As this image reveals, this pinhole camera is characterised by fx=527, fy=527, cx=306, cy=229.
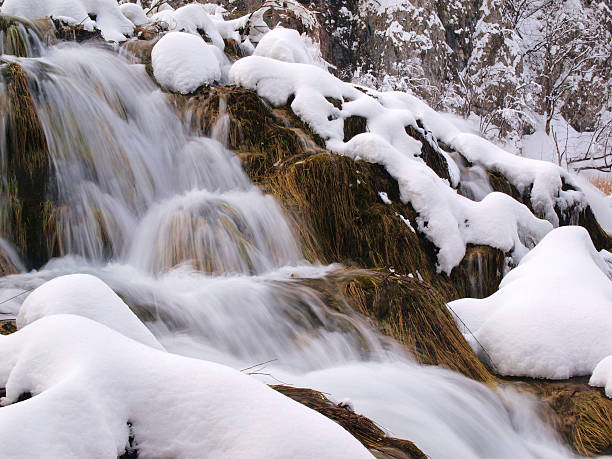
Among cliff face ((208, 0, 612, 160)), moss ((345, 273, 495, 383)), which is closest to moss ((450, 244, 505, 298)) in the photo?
moss ((345, 273, 495, 383))

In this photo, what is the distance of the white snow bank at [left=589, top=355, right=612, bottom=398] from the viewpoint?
251 centimetres

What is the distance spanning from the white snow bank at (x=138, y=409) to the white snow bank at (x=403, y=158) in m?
3.34

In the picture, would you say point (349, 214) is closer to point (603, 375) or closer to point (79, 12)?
point (603, 375)

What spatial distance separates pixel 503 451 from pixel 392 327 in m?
0.78

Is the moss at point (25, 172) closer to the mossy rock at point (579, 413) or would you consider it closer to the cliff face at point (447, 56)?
the mossy rock at point (579, 413)

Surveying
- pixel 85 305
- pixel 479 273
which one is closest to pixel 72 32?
pixel 479 273

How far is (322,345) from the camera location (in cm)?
269

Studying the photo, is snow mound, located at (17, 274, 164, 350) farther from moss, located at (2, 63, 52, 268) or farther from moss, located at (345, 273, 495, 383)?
moss, located at (2, 63, 52, 268)

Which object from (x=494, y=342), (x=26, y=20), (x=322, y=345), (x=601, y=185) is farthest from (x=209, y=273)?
(x=601, y=185)

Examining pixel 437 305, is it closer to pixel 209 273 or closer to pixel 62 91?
pixel 209 273

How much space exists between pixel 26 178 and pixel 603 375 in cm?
363

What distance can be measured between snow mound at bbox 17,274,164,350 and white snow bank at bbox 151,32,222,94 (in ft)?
12.1

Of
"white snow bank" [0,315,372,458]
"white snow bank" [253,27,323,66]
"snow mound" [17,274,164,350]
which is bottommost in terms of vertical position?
"snow mound" [17,274,164,350]

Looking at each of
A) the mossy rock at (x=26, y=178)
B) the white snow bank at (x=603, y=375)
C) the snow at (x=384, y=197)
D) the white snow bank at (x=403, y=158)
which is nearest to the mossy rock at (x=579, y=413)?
the white snow bank at (x=603, y=375)
